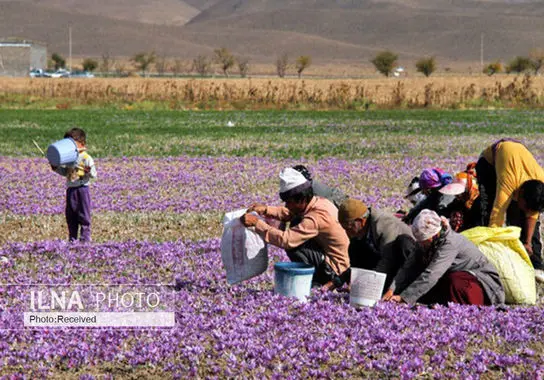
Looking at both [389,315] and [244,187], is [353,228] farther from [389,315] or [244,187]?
[244,187]

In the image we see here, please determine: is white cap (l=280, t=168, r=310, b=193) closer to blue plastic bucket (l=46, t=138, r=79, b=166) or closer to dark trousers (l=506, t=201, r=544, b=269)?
dark trousers (l=506, t=201, r=544, b=269)

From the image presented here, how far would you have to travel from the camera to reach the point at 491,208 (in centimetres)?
1117

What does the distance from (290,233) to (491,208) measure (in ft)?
10.4

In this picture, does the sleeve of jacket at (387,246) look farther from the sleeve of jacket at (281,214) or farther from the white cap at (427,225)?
the sleeve of jacket at (281,214)

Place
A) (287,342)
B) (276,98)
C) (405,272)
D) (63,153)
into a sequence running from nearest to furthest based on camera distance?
(287,342) → (405,272) → (63,153) → (276,98)

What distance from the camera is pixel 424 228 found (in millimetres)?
8633

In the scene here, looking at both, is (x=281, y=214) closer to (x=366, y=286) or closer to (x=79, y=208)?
(x=366, y=286)

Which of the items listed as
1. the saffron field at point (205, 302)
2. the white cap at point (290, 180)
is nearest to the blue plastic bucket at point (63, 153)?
the saffron field at point (205, 302)

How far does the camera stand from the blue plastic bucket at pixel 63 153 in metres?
12.0

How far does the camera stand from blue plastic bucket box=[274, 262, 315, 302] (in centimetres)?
911

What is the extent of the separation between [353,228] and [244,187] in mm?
10142

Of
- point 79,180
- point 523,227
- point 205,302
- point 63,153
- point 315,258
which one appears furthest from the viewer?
point 79,180

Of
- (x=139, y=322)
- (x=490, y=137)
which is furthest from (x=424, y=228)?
(x=490, y=137)

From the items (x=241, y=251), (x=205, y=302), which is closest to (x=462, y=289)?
(x=241, y=251)
